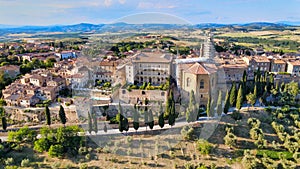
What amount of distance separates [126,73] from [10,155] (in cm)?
977

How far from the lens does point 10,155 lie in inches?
507

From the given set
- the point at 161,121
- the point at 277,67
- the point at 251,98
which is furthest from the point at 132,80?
the point at 277,67

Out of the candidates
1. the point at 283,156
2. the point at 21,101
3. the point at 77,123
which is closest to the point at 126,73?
the point at 77,123

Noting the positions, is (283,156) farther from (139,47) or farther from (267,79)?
(139,47)

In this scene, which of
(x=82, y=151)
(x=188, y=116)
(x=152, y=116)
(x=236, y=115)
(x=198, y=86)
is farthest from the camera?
(x=198, y=86)

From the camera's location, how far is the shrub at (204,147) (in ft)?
41.3

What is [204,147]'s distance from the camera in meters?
12.6

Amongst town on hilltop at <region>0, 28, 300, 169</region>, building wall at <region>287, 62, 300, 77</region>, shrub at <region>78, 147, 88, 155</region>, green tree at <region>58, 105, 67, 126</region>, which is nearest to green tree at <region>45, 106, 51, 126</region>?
town on hilltop at <region>0, 28, 300, 169</region>

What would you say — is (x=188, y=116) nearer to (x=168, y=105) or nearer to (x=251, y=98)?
(x=168, y=105)

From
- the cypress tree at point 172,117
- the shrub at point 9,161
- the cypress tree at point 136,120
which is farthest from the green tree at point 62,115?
the cypress tree at point 172,117

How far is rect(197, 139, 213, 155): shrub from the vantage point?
12.6 meters

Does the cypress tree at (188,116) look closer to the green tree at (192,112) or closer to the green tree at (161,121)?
the green tree at (192,112)

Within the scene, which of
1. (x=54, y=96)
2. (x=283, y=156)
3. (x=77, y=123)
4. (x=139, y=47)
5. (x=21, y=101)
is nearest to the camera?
(x=283, y=156)

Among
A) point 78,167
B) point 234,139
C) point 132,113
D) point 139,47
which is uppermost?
point 139,47
